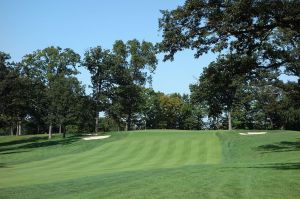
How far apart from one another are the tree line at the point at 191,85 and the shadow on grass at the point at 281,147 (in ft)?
15.3

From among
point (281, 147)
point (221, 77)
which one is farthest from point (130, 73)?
point (221, 77)

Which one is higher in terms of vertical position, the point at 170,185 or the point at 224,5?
the point at 224,5

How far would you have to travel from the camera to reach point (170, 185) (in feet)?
51.0

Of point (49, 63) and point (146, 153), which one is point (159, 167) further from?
point (49, 63)

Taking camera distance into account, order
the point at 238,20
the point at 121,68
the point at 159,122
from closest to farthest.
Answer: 1. the point at 238,20
2. the point at 121,68
3. the point at 159,122

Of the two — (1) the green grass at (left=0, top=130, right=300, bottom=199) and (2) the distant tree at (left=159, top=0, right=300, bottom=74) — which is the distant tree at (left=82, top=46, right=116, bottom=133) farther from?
(2) the distant tree at (left=159, top=0, right=300, bottom=74)

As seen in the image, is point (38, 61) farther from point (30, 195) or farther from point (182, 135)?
point (30, 195)

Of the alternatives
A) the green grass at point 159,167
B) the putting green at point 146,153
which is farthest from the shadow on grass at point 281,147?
the putting green at point 146,153

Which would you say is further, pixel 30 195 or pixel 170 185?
pixel 170 185

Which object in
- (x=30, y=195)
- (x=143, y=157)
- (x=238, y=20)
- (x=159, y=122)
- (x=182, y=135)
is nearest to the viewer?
(x=30, y=195)

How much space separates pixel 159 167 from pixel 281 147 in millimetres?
17044

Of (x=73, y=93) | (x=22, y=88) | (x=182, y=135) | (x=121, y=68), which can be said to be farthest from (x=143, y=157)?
(x=121, y=68)

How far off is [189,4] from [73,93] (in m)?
43.7

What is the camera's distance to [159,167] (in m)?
28.9
